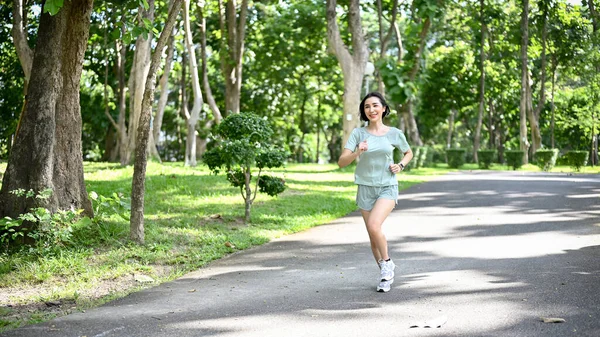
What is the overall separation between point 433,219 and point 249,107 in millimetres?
33150

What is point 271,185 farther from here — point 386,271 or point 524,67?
point 524,67

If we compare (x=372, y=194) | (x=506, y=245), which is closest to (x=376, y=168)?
(x=372, y=194)

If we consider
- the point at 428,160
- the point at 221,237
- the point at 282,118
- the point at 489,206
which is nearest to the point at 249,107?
the point at 282,118

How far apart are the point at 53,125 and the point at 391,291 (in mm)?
4770

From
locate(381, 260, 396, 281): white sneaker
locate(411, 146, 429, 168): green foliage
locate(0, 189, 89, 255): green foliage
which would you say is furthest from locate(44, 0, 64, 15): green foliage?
locate(411, 146, 429, 168): green foliage

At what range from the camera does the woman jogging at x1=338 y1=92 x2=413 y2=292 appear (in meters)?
6.98

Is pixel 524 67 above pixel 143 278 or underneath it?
above

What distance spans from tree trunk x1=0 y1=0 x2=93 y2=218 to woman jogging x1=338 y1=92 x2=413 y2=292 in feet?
12.9

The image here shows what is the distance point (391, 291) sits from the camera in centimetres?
670

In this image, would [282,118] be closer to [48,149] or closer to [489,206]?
[489,206]

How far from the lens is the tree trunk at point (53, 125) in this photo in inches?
345

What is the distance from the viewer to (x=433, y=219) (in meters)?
12.8

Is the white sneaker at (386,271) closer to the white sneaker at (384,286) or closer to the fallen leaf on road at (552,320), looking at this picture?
the white sneaker at (384,286)

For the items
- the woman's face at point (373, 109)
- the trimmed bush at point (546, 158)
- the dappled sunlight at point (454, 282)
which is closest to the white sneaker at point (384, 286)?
the dappled sunlight at point (454, 282)
